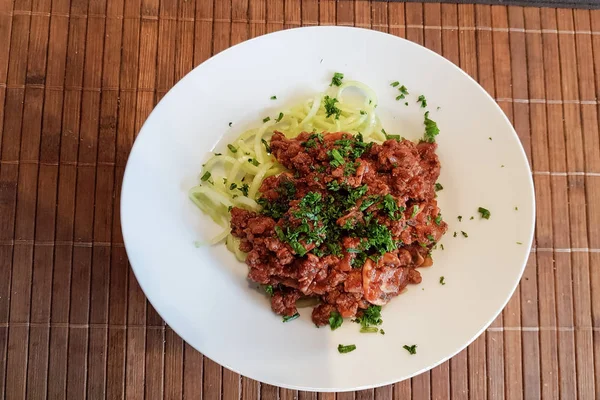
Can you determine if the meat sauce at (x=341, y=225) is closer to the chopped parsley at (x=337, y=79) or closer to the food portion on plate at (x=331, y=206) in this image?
the food portion on plate at (x=331, y=206)

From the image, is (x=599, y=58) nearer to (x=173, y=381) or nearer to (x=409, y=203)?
(x=409, y=203)

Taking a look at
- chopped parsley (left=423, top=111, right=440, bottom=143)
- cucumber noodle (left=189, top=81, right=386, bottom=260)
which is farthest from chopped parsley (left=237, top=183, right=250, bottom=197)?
chopped parsley (left=423, top=111, right=440, bottom=143)

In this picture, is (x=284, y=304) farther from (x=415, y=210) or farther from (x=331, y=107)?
(x=331, y=107)

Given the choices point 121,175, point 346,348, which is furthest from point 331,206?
point 121,175

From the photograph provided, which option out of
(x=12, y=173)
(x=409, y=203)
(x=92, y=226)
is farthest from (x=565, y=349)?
(x=12, y=173)

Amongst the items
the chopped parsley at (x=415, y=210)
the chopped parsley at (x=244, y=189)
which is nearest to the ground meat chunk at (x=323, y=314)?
the chopped parsley at (x=415, y=210)
